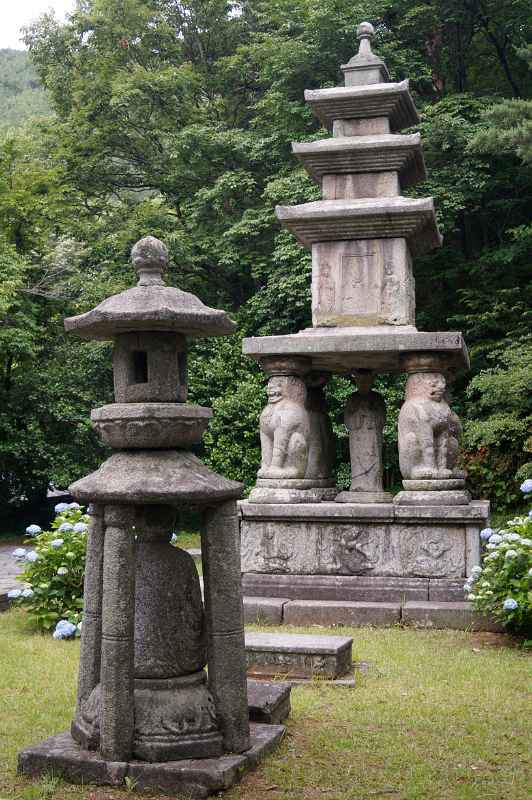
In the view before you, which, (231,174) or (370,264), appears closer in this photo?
(370,264)

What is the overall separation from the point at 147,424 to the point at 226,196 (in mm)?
16460

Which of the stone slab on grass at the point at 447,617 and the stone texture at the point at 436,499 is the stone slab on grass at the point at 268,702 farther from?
the stone texture at the point at 436,499

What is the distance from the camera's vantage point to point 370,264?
31.7 feet

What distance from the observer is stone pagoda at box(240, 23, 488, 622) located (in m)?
8.69

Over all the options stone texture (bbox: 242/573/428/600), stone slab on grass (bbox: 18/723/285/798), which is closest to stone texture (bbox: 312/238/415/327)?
stone texture (bbox: 242/573/428/600)

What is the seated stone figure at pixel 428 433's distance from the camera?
29.0 feet

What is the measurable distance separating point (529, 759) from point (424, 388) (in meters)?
4.56

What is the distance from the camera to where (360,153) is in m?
9.77

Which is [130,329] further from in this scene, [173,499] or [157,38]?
[157,38]

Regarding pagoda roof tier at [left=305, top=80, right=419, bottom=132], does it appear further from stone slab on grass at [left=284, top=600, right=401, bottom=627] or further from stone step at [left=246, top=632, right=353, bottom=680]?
stone step at [left=246, top=632, right=353, bottom=680]

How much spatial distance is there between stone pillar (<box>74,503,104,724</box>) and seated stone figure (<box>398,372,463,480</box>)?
177 inches

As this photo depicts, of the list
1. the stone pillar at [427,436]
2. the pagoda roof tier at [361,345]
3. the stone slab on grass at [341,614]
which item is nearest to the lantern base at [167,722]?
the stone slab on grass at [341,614]

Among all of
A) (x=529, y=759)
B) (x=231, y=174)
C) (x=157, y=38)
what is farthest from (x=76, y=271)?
(x=529, y=759)

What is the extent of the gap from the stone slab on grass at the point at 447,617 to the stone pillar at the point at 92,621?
3.94m
